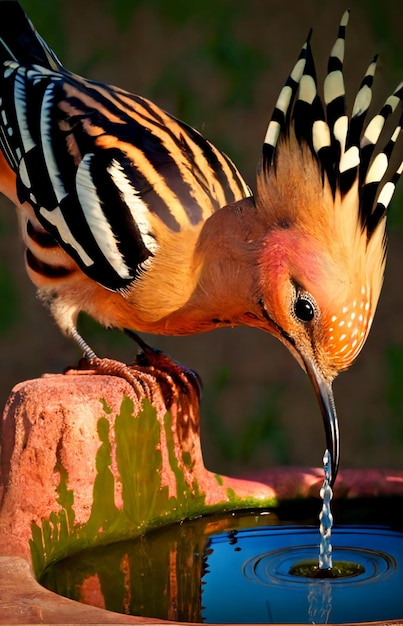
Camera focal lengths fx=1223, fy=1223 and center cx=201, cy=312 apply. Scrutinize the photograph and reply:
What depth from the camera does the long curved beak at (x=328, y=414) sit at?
99.7 inches

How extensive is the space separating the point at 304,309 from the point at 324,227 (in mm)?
177

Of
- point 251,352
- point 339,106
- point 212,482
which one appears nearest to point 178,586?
point 212,482

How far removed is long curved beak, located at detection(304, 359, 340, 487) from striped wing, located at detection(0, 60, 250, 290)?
21.3 inches

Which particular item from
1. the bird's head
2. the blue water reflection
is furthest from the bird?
the blue water reflection

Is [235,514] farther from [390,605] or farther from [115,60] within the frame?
[115,60]

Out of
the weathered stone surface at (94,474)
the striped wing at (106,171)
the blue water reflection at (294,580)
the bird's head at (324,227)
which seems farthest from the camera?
the striped wing at (106,171)

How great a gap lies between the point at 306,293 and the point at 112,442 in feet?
1.72

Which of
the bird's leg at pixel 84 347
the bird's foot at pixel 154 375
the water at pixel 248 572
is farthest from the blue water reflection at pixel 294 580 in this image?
the bird's leg at pixel 84 347

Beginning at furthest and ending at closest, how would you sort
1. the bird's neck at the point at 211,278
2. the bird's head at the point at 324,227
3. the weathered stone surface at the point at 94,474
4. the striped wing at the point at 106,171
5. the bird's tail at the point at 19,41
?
1. the bird's tail at the point at 19,41
2. the striped wing at the point at 106,171
3. the bird's neck at the point at 211,278
4. the bird's head at the point at 324,227
5. the weathered stone surface at the point at 94,474

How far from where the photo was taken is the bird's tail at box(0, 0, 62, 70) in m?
3.54

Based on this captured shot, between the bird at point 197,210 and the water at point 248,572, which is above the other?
the bird at point 197,210

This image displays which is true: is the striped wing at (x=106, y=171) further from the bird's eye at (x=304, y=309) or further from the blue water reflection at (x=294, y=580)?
the blue water reflection at (x=294, y=580)

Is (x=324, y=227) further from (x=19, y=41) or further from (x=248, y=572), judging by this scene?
(x=19, y=41)

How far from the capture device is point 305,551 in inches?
104
